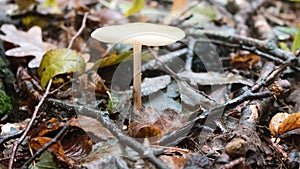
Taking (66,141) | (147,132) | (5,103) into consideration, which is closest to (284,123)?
(147,132)

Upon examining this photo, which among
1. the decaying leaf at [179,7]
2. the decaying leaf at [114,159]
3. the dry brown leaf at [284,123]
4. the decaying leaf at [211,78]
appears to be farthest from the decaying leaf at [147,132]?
the decaying leaf at [179,7]

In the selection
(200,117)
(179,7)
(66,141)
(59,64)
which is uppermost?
(179,7)

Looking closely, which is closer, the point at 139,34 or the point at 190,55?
the point at 139,34

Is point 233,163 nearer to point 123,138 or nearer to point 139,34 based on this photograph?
point 123,138

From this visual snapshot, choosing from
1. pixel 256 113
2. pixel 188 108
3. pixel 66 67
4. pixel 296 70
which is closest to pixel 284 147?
pixel 256 113

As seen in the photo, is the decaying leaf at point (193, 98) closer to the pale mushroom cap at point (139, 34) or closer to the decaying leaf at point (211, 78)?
the decaying leaf at point (211, 78)

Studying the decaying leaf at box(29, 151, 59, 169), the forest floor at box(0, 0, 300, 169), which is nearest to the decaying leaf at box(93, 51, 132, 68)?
the forest floor at box(0, 0, 300, 169)

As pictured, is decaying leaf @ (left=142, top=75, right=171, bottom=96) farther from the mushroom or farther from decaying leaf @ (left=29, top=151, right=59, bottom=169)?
decaying leaf @ (left=29, top=151, right=59, bottom=169)
